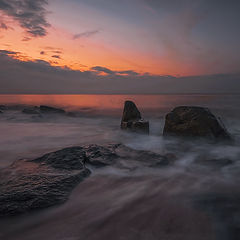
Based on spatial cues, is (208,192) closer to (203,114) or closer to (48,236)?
(48,236)

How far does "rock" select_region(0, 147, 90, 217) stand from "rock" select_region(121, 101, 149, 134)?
13.6ft

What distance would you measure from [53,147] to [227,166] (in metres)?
4.91

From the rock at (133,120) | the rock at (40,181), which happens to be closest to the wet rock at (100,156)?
the rock at (40,181)

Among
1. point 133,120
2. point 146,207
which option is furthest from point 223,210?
point 133,120

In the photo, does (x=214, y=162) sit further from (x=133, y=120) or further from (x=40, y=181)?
(x=133, y=120)

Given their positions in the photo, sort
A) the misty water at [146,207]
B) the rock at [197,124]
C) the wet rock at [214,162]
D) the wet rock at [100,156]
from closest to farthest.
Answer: the misty water at [146,207] → the wet rock at [100,156] → the wet rock at [214,162] → the rock at [197,124]

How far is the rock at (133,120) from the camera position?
8095 millimetres

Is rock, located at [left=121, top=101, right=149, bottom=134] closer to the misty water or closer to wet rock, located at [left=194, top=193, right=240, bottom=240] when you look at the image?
the misty water

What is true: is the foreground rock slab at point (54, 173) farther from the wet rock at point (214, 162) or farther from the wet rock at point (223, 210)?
the wet rock at point (223, 210)

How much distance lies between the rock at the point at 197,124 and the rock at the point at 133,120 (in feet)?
4.71

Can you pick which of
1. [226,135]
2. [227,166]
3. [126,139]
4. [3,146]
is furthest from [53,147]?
[226,135]

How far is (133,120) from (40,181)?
6.22m

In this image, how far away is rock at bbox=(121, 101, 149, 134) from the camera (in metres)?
8.10

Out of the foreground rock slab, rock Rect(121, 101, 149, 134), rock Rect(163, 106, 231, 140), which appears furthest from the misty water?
rock Rect(121, 101, 149, 134)
